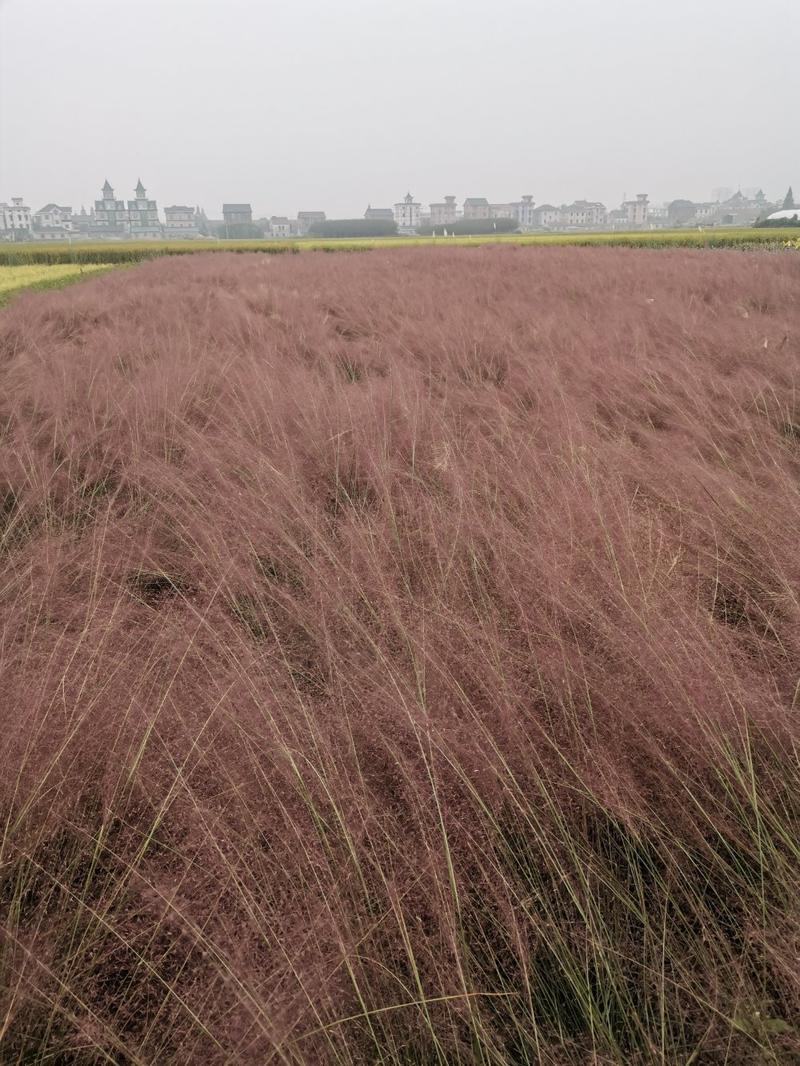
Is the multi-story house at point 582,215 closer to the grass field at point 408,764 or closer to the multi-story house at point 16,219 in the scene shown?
the multi-story house at point 16,219

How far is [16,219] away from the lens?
322 ft

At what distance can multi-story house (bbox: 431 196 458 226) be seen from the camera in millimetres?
109688

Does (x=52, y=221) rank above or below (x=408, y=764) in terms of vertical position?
above

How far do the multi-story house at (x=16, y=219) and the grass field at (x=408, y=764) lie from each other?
117 metres

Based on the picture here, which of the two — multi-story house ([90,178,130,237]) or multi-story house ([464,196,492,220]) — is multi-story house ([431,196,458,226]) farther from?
multi-story house ([90,178,130,237])

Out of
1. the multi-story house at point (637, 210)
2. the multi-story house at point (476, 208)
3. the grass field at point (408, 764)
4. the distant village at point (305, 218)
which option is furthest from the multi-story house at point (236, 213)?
the grass field at point (408, 764)

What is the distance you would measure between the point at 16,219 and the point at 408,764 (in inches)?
4987

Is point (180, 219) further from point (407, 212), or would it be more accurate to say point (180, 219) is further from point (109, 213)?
point (407, 212)

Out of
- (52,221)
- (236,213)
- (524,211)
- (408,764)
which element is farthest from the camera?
(524,211)

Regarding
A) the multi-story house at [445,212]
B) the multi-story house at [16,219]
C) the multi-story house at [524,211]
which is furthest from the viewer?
the multi-story house at [524,211]

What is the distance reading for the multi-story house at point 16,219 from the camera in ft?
312

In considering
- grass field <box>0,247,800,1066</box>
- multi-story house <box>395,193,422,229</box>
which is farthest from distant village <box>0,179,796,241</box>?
grass field <box>0,247,800,1066</box>

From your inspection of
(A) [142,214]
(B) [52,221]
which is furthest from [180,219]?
(B) [52,221]

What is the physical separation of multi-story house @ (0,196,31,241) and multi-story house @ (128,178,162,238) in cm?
1591
